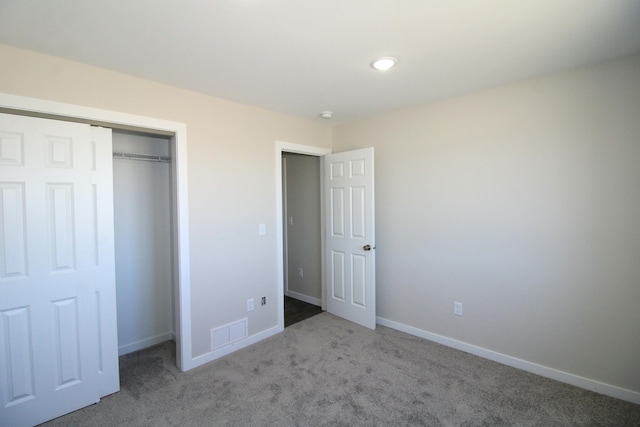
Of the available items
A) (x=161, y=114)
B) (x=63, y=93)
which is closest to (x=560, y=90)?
(x=161, y=114)

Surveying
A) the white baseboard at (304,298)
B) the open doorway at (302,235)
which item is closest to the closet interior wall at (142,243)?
the open doorway at (302,235)

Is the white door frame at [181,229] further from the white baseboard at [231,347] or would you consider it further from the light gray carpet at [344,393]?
the light gray carpet at [344,393]

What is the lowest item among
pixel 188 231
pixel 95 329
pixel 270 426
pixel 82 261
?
pixel 270 426

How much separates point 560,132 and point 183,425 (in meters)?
3.46

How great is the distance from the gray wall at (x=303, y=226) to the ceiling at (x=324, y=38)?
1860 millimetres

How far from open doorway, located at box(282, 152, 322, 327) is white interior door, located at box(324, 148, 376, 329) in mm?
357

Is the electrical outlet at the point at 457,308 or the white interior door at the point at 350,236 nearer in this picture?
the electrical outlet at the point at 457,308

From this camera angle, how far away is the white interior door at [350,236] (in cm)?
347

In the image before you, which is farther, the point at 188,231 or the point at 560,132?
the point at 188,231

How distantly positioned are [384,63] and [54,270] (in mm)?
2677

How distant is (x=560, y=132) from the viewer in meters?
2.40

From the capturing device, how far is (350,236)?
366 cm

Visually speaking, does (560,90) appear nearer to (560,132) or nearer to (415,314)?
(560,132)

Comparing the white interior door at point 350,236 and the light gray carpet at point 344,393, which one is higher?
the white interior door at point 350,236
